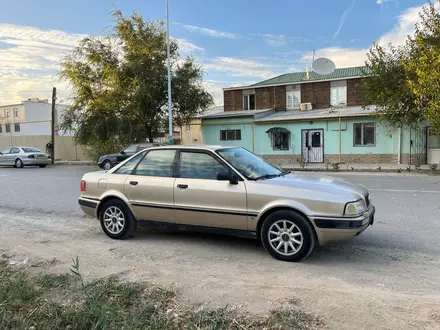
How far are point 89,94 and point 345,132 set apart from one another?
17.6 metres

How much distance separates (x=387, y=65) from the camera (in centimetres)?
1847

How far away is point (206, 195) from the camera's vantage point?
17.5 feet

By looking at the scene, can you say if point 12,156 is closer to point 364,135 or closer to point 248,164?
point 364,135

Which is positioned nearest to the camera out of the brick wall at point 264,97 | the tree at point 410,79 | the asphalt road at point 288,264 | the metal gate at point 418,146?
the asphalt road at point 288,264

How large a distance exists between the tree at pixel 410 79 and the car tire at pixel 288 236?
13.2m

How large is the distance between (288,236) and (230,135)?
2268 cm

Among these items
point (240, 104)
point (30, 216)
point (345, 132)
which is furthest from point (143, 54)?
point (30, 216)

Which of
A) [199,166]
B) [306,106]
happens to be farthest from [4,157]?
[199,166]

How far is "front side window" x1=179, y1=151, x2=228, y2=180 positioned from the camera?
17.9 feet

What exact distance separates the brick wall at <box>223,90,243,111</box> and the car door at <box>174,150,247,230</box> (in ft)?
85.9

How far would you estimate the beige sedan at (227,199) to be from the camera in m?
4.74

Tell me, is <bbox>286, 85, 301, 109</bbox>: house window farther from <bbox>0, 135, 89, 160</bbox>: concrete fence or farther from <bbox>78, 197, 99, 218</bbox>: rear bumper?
<bbox>78, 197, 99, 218</bbox>: rear bumper

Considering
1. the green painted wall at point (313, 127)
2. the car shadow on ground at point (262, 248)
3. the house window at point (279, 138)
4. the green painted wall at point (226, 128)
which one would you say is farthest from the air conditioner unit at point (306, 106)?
the car shadow on ground at point (262, 248)

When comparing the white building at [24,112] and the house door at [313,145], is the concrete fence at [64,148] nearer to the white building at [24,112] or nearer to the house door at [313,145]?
the house door at [313,145]
